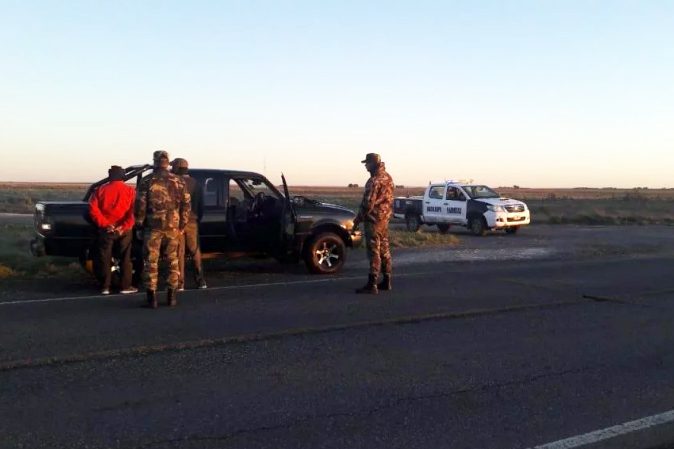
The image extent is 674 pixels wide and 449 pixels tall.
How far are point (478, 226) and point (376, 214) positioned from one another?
16477 mm

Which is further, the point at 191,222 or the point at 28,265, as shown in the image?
the point at 28,265

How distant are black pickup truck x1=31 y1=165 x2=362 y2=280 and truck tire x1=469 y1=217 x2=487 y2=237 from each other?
13.7 meters

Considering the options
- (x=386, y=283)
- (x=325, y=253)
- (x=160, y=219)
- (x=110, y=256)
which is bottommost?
(x=386, y=283)

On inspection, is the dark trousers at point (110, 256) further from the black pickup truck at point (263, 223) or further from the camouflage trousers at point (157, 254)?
the camouflage trousers at point (157, 254)

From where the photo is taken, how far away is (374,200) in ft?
34.1

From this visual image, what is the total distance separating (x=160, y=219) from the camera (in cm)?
911

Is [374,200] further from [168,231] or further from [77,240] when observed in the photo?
[77,240]

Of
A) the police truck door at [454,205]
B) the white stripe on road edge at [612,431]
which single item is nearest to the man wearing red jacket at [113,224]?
the white stripe on road edge at [612,431]

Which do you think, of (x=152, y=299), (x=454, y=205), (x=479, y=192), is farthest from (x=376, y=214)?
(x=479, y=192)

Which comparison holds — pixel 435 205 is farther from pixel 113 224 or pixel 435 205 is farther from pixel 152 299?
pixel 152 299

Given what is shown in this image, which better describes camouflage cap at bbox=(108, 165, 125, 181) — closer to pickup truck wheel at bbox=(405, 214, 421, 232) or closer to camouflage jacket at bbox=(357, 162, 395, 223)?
camouflage jacket at bbox=(357, 162, 395, 223)

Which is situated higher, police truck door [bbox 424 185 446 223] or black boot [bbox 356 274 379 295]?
police truck door [bbox 424 185 446 223]

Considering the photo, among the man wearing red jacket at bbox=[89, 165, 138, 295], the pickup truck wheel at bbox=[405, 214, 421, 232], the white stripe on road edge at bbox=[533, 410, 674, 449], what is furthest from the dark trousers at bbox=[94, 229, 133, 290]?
the pickup truck wheel at bbox=[405, 214, 421, 232]

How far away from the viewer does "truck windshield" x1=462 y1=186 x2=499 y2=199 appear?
88.5ft
